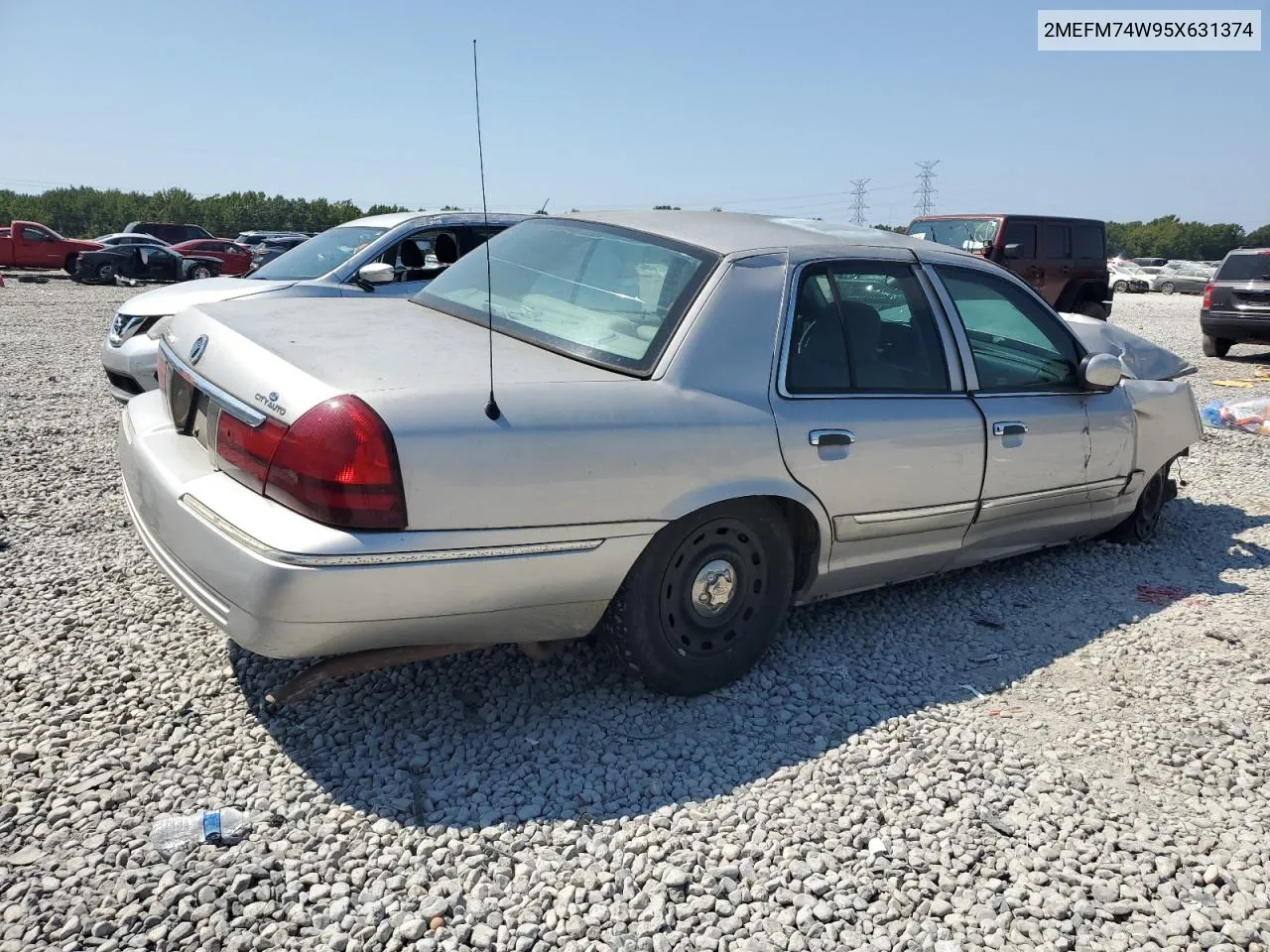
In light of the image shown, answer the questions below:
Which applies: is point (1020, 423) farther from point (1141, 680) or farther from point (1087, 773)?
point (1087, 773)

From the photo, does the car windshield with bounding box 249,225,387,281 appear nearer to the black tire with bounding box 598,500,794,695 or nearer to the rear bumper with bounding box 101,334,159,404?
the rear bumper with bounding box 101,334,159,404

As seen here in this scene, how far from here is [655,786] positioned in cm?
282

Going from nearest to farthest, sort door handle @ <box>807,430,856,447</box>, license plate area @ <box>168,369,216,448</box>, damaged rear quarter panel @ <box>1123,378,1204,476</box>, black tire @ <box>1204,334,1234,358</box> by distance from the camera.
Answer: license plate area @ <box>168,369,216,448</box>
door handle @ <box>807,430,856,447</box>
damaged rear quarter panel @ <box>1123,378,1204,476</box>
black tire @ <box>1204,334,1234,358</box>

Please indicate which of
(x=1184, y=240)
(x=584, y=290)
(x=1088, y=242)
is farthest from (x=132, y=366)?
(x=1184, y=240)

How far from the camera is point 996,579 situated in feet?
15.2

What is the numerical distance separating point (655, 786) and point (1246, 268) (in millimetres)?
15025

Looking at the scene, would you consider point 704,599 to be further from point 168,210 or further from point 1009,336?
point 168,210

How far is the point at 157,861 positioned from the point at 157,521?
1.04 metres

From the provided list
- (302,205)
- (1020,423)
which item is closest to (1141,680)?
(1020,423)

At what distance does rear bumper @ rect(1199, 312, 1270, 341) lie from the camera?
45.6 feet

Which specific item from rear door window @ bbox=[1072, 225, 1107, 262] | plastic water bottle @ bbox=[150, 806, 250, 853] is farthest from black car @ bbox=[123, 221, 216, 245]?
plastic water bottle @ bbox=[150, 806, 250, 853]

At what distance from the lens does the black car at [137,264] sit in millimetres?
24688

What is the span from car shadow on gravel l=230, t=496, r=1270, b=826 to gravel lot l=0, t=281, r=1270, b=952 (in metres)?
0.01

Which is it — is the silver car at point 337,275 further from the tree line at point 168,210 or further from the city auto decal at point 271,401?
the tree line at point 168,210
